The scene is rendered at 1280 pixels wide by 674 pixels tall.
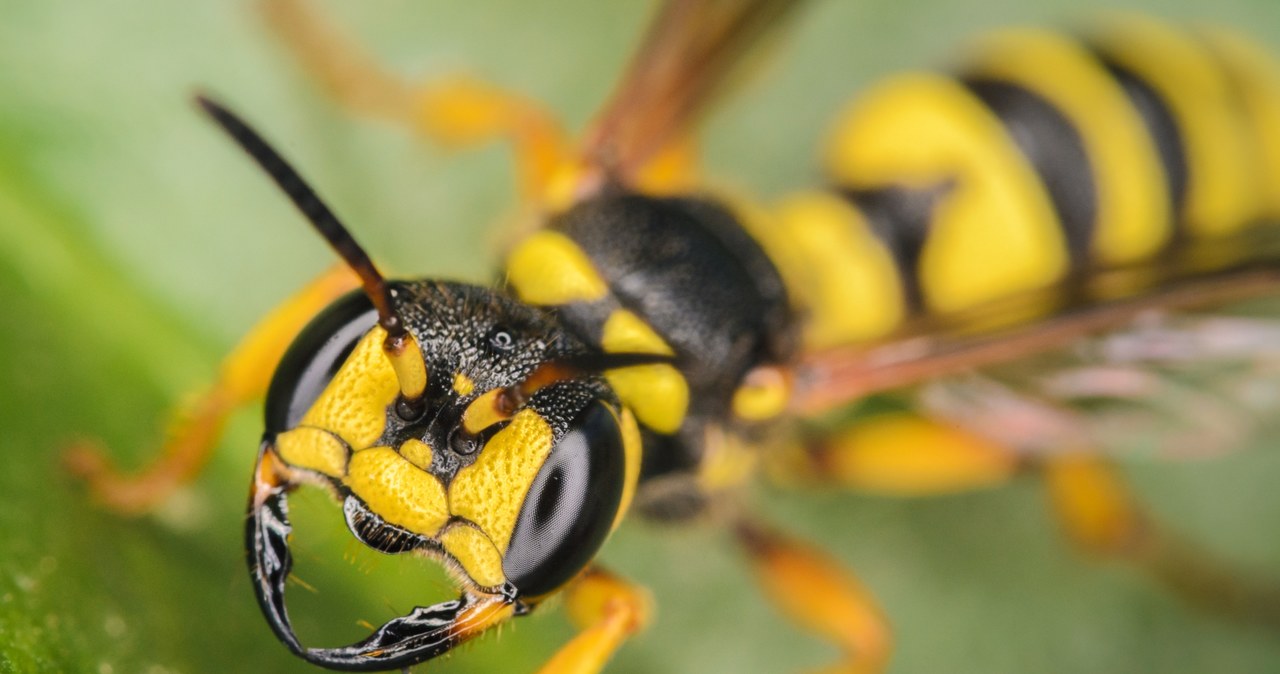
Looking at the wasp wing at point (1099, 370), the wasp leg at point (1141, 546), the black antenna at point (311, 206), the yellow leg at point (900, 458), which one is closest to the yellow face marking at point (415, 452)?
the black antenna at point (311, 206)

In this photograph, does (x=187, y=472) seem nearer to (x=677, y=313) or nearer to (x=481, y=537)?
(x=481, y=537)

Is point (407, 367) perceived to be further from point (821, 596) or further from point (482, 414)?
point (821, 596)

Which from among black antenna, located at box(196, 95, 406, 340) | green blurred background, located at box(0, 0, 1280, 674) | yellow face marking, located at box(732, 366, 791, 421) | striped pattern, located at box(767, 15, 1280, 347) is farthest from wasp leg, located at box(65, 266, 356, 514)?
striped pattern, located at box(767, 15, 1280, 347)

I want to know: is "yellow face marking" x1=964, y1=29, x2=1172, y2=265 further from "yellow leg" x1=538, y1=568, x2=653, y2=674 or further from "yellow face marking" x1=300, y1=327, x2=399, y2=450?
"yellow face marking" x1=300, y1=327, x2=399, y2=450

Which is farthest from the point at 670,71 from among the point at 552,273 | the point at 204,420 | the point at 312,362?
the point at 312,362

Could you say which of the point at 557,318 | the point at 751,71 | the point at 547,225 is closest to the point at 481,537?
the point at 557,318

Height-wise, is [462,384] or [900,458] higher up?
[462,384]
